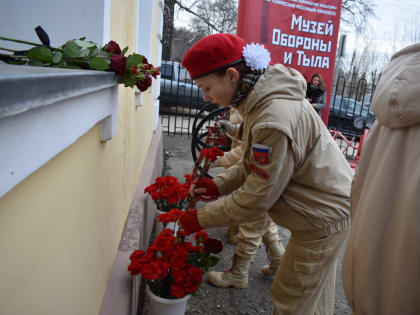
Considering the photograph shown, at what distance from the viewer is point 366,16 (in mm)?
15430

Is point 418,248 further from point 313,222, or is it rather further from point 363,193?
point 313,222

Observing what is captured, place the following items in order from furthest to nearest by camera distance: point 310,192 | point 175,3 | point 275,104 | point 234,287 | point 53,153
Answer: point 175,3 → point 234,287 → point 310,192 → point 275,104 → point 53,153

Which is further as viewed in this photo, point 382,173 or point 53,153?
point 382,173

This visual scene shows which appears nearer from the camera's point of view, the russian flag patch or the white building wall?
the white building wall

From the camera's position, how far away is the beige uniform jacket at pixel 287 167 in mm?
1436

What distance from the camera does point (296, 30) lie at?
4.61m

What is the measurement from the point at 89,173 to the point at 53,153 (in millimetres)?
501

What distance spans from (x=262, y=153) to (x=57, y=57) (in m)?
0.83

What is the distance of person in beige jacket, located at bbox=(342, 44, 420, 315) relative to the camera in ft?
2.62

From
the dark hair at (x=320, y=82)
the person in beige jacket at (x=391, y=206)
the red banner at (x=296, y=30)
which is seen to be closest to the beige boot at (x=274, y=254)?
the person in beige jacket at (x=391, y=206)

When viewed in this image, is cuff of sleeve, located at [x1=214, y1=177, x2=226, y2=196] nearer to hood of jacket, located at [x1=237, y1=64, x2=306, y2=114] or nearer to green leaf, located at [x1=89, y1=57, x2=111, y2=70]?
hood of jacket, located at [x1=237, y1=64, x2=306, y2=114]

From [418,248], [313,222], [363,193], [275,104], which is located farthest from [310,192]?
[418,248]

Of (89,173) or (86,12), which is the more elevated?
(86,12)

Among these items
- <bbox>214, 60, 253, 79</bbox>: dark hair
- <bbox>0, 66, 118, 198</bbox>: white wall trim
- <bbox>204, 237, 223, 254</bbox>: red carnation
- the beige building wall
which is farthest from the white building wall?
<bbox>204, 237, 223, 254</bbox>: red carnation
